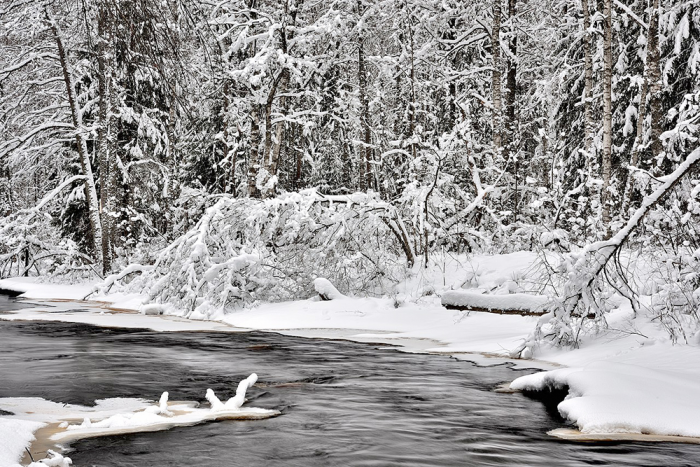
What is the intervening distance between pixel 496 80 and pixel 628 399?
52.1 feet

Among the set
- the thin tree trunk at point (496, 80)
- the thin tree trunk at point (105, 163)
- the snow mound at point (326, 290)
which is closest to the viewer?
the snow mound at point (326, 290)

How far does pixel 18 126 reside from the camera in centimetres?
2444

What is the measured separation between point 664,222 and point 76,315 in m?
11.3

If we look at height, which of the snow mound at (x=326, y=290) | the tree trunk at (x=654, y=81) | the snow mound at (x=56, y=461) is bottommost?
the snow mound at (x=56, y=461)

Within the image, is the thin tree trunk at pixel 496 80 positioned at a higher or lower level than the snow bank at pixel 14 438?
higher

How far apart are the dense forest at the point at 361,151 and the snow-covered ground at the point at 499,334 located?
38 centimetres

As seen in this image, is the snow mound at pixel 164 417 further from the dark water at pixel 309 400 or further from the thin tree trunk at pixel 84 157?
the thin tree trunk at pixel 84 157

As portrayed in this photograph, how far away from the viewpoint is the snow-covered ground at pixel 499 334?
5938mm

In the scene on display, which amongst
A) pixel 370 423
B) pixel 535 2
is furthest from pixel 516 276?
pixel 535 2

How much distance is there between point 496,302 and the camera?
11.7m

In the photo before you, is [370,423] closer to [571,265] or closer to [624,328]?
[571,265]

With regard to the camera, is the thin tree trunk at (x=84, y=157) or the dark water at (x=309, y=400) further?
the thin tree trunk at (x=84, y=157)

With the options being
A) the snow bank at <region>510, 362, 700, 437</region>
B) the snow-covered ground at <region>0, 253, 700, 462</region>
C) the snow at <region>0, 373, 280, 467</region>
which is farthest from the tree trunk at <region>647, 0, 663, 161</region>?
the snow at <region>0, 373, 280, 467</region>

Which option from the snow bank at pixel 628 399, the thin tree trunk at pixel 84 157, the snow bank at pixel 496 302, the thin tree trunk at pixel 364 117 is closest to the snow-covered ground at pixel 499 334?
the snow bank at pixel 628 399
